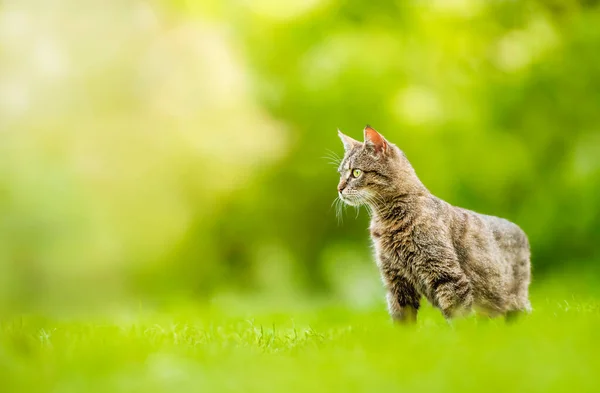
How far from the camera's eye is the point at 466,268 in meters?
2.34

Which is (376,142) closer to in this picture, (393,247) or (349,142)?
(349,142)

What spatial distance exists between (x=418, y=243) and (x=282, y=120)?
2609 mm

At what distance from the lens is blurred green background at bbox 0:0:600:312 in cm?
433

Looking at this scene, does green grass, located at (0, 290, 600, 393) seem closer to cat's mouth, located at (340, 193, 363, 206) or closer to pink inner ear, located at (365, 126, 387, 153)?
cat's mouth, located at (340, 193, 363, 206)

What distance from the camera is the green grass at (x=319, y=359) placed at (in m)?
1.48

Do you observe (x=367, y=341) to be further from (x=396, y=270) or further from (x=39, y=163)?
(x=39, y=163)

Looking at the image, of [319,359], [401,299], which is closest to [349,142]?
[401,299]

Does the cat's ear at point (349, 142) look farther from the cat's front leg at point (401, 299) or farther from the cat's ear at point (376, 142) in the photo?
the cat's front leg at point (401, 299)

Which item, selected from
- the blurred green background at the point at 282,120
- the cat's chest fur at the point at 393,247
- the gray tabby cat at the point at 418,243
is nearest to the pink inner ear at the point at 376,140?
the gray tabby cat at the point at 418,243

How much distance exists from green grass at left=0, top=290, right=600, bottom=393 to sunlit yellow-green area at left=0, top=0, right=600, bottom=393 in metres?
1.82

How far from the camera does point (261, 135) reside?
4738 mm

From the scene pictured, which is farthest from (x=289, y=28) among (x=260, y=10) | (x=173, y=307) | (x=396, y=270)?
(x=396, y=270)

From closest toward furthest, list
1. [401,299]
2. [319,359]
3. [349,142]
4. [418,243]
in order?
[319,359] < [418,243] < [401,299] < [349,142]

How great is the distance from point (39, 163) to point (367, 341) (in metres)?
2.86
